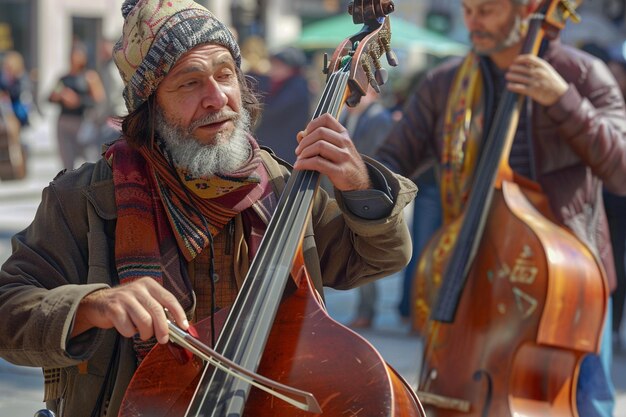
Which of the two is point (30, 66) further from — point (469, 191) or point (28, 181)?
point (469, 191)

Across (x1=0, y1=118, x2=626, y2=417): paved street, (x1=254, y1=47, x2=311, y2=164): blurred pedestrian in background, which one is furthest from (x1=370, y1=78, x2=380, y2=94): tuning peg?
(x1=254, y1=47, x2=311, y2=164): blurred pedestrian in background

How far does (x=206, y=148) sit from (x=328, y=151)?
0.31m

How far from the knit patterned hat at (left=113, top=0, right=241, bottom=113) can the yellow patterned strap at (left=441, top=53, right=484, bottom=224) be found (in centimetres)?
182

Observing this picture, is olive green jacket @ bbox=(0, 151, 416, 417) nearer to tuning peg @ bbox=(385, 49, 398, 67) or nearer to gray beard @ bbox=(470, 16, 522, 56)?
tuning peg @ bbox=(385, 49, 398, 67)

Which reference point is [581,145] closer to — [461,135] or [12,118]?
[461,135]

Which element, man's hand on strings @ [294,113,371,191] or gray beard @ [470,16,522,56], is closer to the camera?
man's hand on strings @ [294,113,371,191]

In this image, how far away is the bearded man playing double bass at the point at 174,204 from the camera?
7.13 ft

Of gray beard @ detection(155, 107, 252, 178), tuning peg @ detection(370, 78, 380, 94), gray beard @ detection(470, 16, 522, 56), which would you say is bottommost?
gray beard @ detection(155, 107, 252, 178)

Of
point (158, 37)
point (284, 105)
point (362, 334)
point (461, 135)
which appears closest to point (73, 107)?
point (284, 105)

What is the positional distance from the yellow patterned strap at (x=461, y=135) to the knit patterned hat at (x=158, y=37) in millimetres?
1817

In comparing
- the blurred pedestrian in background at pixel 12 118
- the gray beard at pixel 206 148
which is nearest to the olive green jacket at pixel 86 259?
the gray beard at pixel 206 148

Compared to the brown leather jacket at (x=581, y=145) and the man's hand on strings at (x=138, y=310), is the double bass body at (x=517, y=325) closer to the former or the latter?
the brown leather jacket at (x=581, y=145)

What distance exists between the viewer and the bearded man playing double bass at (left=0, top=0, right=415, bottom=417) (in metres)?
2.17

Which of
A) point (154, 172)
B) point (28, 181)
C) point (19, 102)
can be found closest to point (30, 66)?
point (19, 102)
